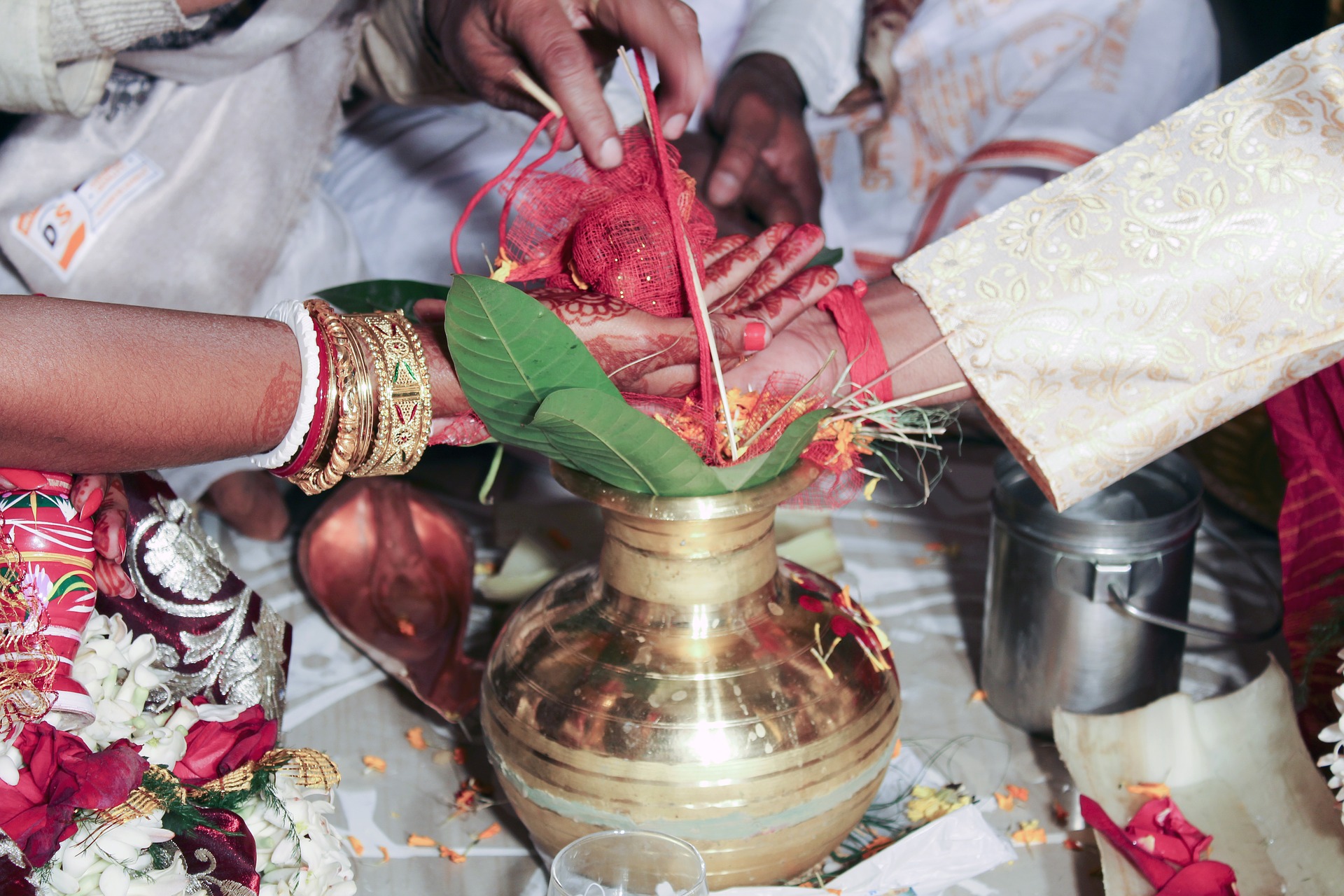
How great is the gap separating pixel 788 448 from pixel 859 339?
0.67 ft

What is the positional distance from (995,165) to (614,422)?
1174mm

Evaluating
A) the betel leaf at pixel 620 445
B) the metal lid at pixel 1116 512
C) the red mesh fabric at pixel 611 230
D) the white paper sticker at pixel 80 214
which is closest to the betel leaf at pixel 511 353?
the betel leaf at pixel 620 445

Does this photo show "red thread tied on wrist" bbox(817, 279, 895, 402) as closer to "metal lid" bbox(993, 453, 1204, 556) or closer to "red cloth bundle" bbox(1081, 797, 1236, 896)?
"metal lid" bbox(993, 453, 1204, 556)

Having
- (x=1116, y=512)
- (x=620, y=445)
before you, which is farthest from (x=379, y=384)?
(x=1116, y=512)

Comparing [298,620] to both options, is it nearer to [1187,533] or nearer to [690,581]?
[690,581]

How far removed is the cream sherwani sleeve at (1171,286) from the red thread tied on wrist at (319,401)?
0.50m

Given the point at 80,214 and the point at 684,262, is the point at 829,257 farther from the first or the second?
the point at 80,214

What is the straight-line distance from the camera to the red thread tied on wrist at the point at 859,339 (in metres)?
0.89

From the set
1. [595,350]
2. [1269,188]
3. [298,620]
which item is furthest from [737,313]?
[298,620]

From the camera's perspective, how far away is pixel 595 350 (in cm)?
75

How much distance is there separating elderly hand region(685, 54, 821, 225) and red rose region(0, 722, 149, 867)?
104 cm

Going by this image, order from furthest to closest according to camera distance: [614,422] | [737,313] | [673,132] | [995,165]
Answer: [995,165], [673,132], [737,313], [614,422]

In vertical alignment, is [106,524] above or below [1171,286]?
below

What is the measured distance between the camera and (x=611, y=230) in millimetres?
784
